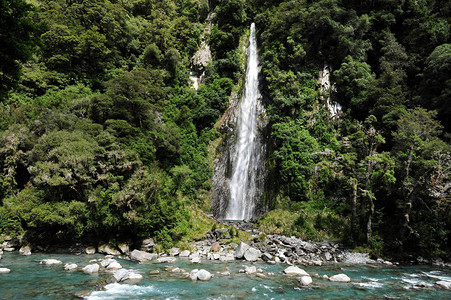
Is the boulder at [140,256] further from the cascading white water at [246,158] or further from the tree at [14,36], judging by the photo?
the cascading white water at [246,158]

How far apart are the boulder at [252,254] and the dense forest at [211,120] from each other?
530cm

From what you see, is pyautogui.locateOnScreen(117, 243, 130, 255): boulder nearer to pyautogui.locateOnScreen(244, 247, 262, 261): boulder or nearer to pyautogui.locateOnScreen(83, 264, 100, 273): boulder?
pyautogui.locateOnScreen(83, 264, 100, 273): boulder

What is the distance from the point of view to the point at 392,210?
706 inches

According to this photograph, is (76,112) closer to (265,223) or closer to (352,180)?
(265,223)

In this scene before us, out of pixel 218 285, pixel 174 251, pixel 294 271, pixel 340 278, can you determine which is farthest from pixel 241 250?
pixel 340 278

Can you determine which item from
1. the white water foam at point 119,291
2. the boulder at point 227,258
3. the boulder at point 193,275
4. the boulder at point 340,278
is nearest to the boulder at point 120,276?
the white water foam at point 119,291

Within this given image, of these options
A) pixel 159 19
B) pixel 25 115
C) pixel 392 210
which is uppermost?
pixel 159 19

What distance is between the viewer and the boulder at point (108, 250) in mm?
15570

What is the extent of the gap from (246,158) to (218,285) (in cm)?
1969

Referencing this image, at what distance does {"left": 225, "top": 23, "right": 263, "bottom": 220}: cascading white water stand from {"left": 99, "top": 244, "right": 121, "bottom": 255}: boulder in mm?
13388

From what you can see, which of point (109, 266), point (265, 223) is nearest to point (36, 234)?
point (109, 266)

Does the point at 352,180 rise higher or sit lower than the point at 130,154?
lower

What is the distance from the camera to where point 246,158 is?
29.2 metres

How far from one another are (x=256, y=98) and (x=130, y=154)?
819 inches
